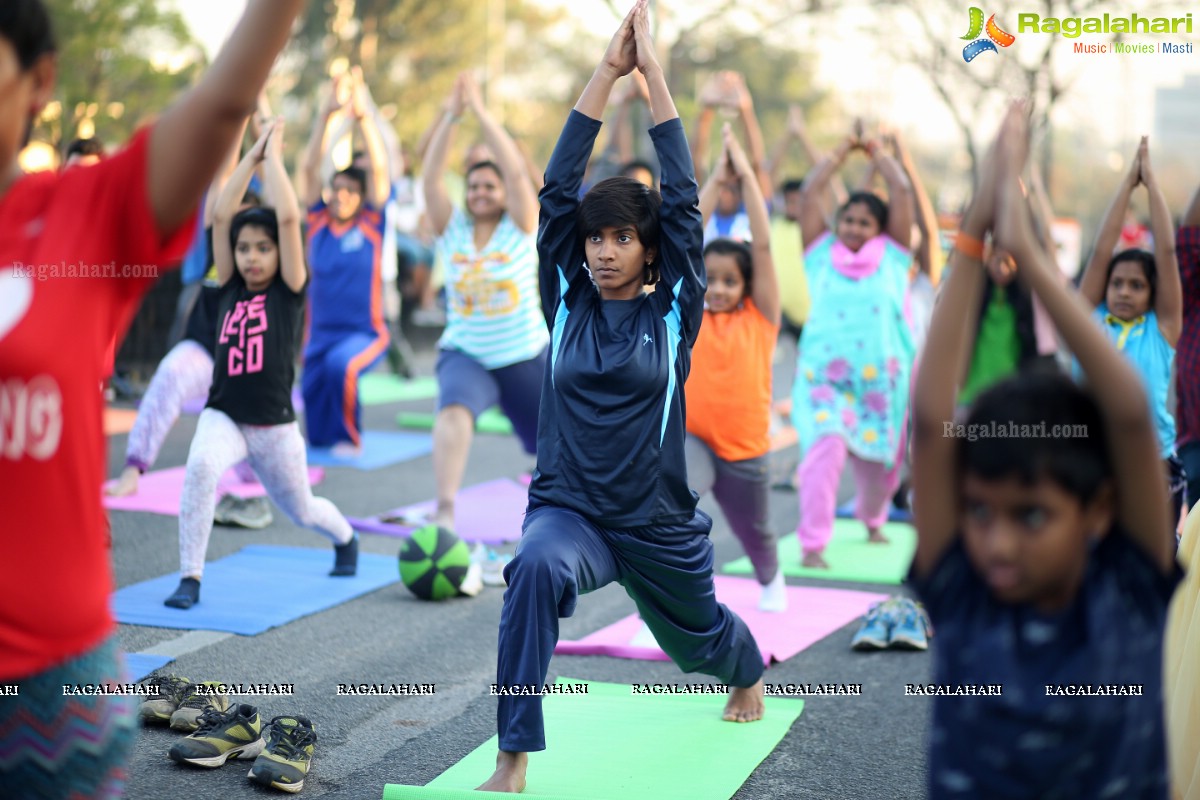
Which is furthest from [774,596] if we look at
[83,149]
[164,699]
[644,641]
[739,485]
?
[83,149]

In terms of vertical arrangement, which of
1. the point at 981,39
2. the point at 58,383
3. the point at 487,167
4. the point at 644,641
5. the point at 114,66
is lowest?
the point at 644,641

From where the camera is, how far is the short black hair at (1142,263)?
20.5 feet

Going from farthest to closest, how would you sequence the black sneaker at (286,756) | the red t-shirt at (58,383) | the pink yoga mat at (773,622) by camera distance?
the pink yoga mat at (773,622) < the black sneaker at (286,756) < the red t-shirt at (58,383)

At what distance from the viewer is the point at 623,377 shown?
14.2ft

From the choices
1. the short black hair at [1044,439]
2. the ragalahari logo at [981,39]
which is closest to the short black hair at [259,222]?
the short black hair at [1044,439]

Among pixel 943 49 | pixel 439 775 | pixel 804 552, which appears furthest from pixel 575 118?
pixel 943 49

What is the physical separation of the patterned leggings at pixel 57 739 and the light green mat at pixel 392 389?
1230 cm

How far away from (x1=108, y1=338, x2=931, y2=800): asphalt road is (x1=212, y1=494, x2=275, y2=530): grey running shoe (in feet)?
1.03

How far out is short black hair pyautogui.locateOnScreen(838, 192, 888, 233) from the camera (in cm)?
823

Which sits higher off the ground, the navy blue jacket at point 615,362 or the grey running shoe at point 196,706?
the navy blue jacket at point 615,362

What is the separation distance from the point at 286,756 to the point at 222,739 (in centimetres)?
26

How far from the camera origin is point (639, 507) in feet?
14.3

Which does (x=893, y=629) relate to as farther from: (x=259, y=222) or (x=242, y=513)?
(x=242, y=513)

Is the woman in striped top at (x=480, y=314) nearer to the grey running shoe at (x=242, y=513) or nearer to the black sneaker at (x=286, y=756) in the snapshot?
the grey running shoe at (x=242, y=513)
